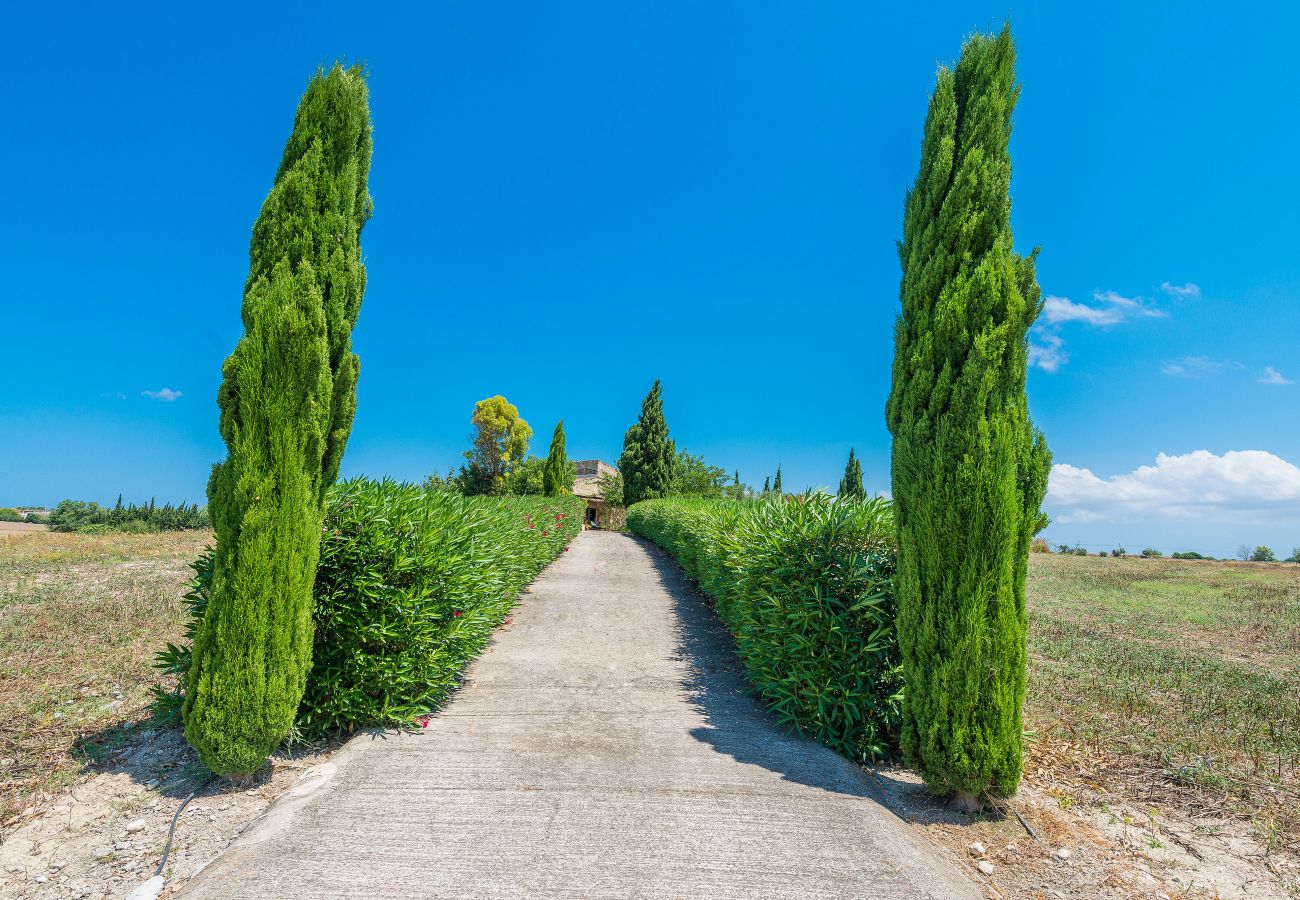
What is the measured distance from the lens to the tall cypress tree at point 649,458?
29.3 metres

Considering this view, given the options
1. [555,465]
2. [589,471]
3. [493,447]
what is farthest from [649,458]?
[589,471]

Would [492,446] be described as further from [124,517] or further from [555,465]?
[124,517]

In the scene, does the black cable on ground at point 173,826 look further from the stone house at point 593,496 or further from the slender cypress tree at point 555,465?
the stone house at point 593,496

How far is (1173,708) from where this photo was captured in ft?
17.1

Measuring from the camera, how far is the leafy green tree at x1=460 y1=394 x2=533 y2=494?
35.6 meters

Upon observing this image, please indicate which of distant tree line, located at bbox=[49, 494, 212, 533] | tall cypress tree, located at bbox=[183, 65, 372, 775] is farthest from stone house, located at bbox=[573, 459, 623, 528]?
tall cypress tree, located at bbox=[183, 65, 372, 775]

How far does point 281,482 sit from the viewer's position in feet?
11.1

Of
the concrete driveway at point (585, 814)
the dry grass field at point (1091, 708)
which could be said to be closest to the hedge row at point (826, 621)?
the concrete driveway at point (585, 814)

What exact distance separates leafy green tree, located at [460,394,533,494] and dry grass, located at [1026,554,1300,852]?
1198 inches

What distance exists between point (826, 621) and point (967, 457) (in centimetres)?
167

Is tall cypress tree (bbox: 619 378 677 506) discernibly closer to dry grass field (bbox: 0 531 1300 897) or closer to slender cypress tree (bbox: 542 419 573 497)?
slender cypress tree (bbox: 542 419 573 497)

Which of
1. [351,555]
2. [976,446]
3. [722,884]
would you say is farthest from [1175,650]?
[351,555]

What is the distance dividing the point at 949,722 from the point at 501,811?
2611 millimetres

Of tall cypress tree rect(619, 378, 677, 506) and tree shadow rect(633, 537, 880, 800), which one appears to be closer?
tree shadow rect(633, 537, 880, 800)
